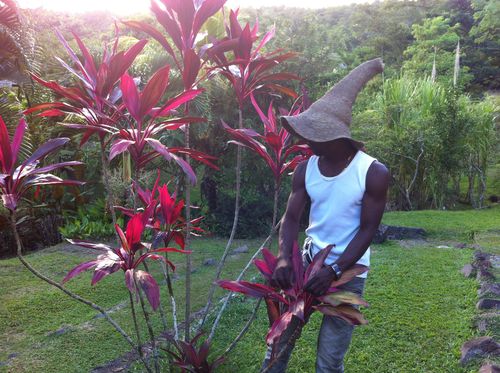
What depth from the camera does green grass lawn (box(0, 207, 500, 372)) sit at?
306 cm

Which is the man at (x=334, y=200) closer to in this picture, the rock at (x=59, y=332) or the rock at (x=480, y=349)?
the rock at (x=480, y=349)

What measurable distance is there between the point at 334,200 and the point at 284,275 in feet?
1.18

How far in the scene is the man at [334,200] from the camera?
1780mm

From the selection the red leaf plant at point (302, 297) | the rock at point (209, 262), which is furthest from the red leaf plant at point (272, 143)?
the rock at point (209, 262)

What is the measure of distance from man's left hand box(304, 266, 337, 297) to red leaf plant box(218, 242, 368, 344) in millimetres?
16

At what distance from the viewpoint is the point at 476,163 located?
435 inches

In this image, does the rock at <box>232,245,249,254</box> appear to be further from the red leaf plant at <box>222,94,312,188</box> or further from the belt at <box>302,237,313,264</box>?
the belt at <box>302,237,313,264</box>

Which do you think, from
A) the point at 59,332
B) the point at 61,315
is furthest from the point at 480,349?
the point at 61,315

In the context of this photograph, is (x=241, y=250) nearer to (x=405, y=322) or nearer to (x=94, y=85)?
(x=405, y=322)

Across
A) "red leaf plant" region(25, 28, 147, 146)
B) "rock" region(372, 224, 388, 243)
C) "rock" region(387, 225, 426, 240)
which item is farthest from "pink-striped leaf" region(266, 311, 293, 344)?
"rock" region(387, 225, 426, 240)

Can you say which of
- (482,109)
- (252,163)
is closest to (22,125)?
(252,163)

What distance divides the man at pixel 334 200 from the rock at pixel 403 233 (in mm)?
5197

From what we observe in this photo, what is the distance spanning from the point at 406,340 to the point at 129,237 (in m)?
2.28

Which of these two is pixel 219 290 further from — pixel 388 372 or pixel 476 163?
pixel 476 163
